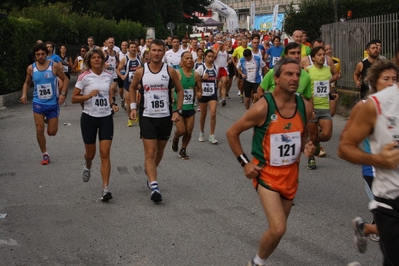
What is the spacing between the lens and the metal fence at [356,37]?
54.9 feet

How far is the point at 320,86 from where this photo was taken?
11.2 meters

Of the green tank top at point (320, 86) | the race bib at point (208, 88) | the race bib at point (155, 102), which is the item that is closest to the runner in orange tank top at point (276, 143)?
the race bib at point (155, 102)

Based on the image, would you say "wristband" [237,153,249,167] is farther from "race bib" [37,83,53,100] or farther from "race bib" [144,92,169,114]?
"race bib" [37,83,53,100]

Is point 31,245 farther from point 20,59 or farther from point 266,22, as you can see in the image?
point 266,22

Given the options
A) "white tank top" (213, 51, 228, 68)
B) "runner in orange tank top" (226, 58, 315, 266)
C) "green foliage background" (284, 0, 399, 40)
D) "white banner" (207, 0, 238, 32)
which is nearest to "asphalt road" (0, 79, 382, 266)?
"runner in orange tank top" (226, 58, 315, 266)

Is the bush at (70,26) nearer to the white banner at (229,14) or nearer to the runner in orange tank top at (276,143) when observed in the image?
the white banner at (229,14)

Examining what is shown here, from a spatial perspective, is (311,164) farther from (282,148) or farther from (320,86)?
(282,148)

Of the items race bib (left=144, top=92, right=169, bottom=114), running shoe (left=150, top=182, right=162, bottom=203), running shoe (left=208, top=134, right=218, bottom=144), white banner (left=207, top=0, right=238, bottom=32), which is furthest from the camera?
white banner (left=207, top=0, right=238, bottom=32)

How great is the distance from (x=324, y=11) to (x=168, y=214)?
22383mm

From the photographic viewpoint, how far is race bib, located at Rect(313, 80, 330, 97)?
36.4ft

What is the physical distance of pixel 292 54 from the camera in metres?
9.60

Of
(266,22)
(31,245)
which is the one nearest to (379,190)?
(31,245)

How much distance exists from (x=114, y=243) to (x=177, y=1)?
202ft

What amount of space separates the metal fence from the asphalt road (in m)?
5.53
